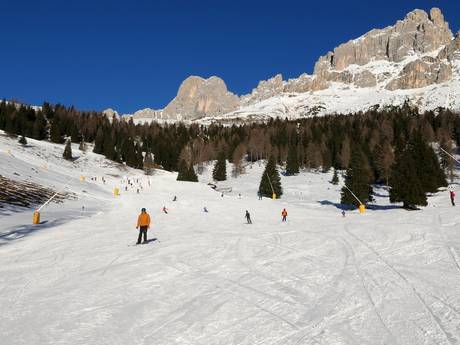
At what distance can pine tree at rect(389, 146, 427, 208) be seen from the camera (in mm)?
40312

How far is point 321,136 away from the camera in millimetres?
138125

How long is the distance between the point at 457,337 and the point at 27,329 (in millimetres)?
7203

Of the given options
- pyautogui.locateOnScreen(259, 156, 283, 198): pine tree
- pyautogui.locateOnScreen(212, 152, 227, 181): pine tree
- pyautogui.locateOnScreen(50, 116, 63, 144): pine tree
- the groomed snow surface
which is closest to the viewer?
the groomed snow surface

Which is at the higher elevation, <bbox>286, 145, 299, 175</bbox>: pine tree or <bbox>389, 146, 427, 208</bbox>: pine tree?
<bbox>286, 145, 299, 175</bbox>: pine tree

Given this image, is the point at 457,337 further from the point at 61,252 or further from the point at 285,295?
the point at 61,252

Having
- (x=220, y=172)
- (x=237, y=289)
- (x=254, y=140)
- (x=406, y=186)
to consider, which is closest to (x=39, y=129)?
(x=220, y=172)

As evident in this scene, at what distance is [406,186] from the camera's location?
41125 mm

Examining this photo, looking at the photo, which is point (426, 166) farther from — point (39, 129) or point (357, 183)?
point (39, 129)

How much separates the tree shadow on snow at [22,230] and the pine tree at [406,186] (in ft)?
108

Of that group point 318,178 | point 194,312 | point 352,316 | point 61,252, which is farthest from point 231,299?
point 318,178

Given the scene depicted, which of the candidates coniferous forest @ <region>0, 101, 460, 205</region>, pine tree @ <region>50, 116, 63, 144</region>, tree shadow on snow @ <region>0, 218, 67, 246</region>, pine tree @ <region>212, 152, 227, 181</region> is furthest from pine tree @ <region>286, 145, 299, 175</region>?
tree shadow on snow @ <region>0, 218, 67, 246</region>

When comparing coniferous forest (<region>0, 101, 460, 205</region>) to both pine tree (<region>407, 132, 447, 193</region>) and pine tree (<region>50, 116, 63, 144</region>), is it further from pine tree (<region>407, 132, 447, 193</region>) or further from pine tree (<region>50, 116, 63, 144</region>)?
pine tree (<region>407, 132, 447, 193</region>)

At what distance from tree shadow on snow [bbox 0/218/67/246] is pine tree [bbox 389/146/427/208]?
33.0m

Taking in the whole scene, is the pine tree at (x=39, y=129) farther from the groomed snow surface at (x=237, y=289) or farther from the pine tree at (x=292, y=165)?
the groomed snow surface at (x=237, y=289)
